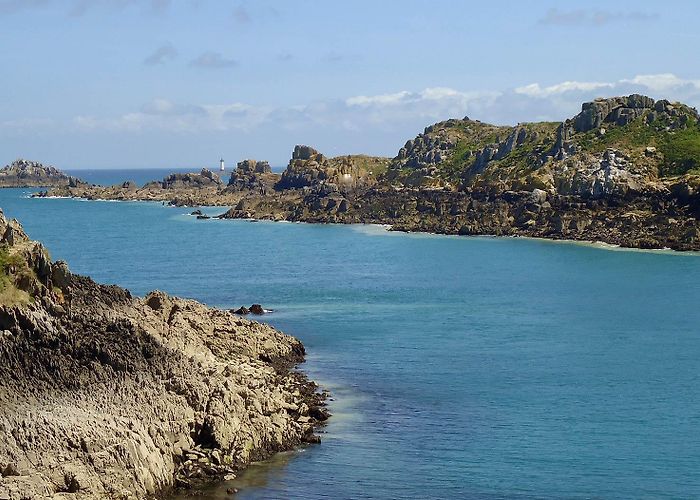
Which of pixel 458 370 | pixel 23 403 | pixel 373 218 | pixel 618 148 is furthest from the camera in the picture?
pixel 373 218

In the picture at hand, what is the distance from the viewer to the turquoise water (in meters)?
36.7

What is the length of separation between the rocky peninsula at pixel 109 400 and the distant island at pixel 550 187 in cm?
8566

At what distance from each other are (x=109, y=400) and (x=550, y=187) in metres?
115

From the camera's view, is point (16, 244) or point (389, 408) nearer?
point (16, 244)

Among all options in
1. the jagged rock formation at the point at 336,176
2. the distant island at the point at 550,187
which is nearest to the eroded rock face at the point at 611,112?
the distant island at the point at 550,187

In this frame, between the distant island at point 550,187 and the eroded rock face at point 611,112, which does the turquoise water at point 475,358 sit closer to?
the distant island at point 550,187

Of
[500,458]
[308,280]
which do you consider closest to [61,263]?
[500,458]

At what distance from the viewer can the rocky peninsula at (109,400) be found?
102ft

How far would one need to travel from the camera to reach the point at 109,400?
34.8m

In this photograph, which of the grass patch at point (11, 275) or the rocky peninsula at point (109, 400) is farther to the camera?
the grass patch at point (11, 275)

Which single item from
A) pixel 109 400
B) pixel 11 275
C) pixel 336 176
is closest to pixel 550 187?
pixel 336 176

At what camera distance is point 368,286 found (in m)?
87.4

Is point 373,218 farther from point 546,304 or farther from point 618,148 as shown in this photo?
point 546,304

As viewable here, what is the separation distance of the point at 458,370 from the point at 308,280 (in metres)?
39.3
